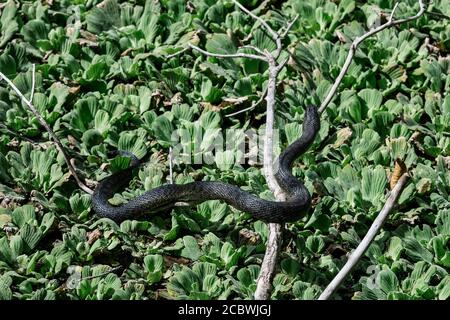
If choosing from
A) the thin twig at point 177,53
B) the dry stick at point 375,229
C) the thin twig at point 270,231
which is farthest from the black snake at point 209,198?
the thin twig at point 177,53

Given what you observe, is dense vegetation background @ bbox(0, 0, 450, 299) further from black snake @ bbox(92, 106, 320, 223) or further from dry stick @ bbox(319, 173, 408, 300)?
dry stick @ bbox(319, 173, 408, 300)

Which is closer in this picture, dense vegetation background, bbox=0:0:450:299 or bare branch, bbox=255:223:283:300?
bare branch, bbox=255:223:283:300

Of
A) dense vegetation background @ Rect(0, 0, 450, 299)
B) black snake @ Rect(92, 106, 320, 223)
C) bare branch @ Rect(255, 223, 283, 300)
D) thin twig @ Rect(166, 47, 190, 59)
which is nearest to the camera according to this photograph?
bare branch @ Rect(255, 223, 283, 300)

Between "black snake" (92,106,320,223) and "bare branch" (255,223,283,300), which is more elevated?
"black snake" (92,106,320,223)

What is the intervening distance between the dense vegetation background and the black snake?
0.27ft

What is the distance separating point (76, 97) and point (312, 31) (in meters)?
1.94

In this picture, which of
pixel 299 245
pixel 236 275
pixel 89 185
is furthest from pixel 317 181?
pixel 89 185

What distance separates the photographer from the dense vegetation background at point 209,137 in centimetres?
466

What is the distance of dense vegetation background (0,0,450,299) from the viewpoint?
466cm

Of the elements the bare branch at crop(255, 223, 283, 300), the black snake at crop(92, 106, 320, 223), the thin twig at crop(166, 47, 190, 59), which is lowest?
the bare branch at crop(255, 223, 283, 300)

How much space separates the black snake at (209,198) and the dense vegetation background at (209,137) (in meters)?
0.08

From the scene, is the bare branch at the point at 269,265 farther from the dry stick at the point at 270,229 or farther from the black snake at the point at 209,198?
the black snake at the point at 209,198

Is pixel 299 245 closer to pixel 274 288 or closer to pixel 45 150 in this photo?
pixel 274 288

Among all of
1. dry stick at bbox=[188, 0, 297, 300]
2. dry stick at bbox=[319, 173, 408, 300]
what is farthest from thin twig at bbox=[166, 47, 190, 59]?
dry stick at bbox=[319, 173, 408, 300]
